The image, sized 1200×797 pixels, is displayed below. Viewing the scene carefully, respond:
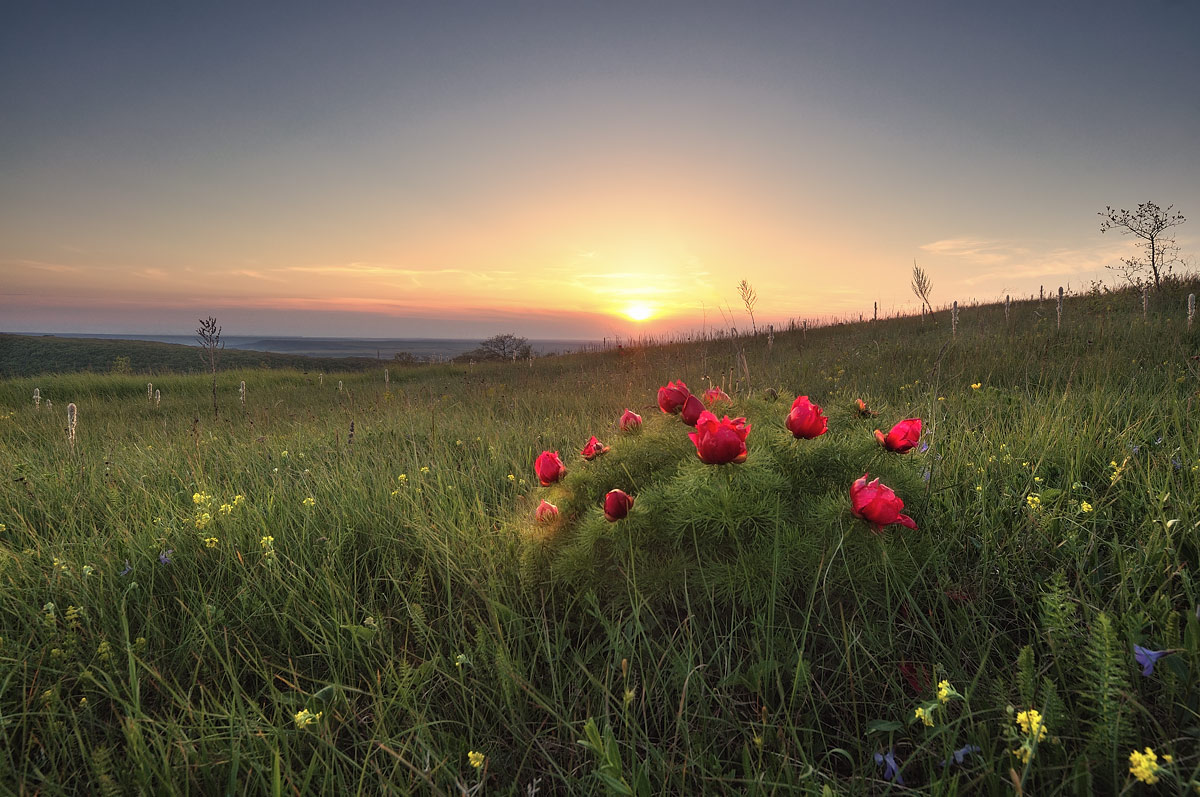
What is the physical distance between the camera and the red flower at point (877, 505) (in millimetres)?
1462

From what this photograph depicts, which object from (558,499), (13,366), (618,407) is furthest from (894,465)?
(13,366)

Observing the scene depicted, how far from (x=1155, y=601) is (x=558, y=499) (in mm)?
1842

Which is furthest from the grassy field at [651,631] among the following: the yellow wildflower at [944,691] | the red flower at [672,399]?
the red flower at [672,399]

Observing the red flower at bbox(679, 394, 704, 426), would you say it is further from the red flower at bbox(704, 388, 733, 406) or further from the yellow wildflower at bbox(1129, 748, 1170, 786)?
the yellow wildflower at bbox(1129, 748, 1170, 786)

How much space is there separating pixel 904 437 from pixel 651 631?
43.5 inches

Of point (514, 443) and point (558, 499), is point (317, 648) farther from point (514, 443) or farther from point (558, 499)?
point (514, 443)

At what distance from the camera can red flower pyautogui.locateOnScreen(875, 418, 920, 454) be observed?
5.90ft

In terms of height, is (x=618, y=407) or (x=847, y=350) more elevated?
(x=847, y=350)

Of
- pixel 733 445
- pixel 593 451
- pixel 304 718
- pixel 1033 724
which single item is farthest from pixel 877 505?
pixel 304 718

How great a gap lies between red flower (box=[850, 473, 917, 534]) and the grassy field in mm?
100

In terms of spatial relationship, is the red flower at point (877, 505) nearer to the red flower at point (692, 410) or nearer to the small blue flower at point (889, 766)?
the small blue flower at point (889, 766)

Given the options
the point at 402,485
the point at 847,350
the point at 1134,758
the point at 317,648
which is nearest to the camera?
the point at 1134,758

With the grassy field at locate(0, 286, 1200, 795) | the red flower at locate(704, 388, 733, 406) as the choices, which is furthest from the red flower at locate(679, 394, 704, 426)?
the red flower at locate(704, 388, 733, 406)

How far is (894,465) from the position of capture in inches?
76.3
